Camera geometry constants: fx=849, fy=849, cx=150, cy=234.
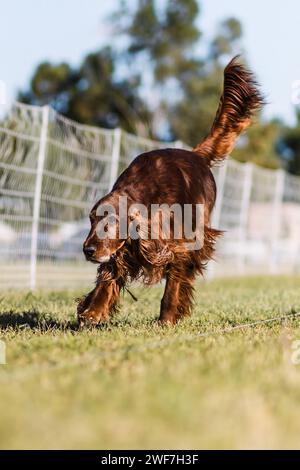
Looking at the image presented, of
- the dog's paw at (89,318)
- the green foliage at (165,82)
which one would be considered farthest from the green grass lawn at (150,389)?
the green foliage at (165,82)

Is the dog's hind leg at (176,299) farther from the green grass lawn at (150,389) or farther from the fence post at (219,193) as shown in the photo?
the fence post at (219,193)

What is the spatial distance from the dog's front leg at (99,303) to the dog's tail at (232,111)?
6.29ft

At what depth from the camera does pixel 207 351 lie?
3.80 m

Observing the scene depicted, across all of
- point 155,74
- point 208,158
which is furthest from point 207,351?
point 155,74

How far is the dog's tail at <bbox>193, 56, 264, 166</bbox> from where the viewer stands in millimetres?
7023

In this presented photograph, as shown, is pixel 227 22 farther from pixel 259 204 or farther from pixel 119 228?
pixel 119 228

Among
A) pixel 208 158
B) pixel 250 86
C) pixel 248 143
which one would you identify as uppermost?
pixel 248 143

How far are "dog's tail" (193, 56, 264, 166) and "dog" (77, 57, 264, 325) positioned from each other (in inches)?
33.6

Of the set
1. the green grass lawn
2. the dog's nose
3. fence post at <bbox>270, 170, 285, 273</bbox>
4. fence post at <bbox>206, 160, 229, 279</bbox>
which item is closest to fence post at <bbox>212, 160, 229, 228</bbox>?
fence post at <bbox>206, 160, 229, 279</bbox>

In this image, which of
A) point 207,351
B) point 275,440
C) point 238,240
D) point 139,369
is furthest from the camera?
point 238,240

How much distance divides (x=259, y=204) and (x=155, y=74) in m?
21.1

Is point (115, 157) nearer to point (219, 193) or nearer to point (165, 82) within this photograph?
point (219, 193)

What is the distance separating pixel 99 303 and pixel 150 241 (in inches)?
20.2

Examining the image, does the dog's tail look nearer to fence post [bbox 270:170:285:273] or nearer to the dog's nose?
the dog's nose
